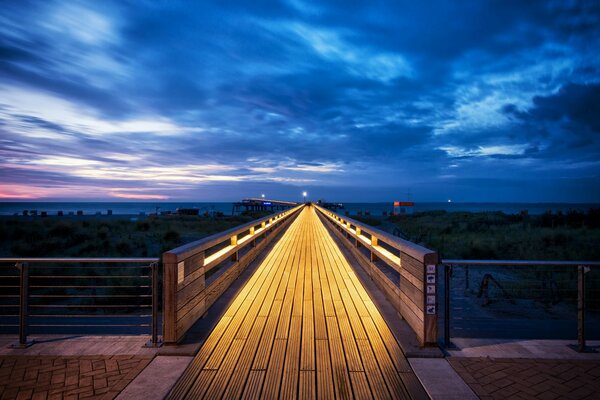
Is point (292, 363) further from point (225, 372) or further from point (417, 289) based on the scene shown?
point (417, 289)

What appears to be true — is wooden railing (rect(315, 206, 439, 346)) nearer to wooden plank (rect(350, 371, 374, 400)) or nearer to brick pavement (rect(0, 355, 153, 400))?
wooden plank (rect(350, 371, 374, 400))

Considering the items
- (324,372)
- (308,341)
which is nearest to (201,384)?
(324,372)

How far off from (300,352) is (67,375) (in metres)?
2.58

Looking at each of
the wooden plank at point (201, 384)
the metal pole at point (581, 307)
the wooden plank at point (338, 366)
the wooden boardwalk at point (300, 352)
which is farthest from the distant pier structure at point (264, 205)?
the wooden plank at point (201, 384)

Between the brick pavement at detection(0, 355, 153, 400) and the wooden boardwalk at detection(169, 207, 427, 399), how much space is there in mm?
658

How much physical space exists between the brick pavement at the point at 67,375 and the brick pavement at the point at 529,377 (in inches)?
144

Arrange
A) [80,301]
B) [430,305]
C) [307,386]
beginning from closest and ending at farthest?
[307,386] → [430,305] → [80,301]

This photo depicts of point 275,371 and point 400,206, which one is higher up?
point 400,206

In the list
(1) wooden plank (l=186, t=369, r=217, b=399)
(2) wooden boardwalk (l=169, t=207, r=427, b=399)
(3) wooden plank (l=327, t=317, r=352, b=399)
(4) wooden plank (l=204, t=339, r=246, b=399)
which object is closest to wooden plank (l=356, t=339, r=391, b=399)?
(2) wooden boardwalk (l=169, t=207, r=427, b=399)

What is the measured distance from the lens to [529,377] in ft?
11.8

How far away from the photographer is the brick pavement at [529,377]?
328 centimetres

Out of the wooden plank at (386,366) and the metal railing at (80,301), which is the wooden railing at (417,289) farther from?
the metal railing at (80,301)

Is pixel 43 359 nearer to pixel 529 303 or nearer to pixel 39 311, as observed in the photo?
pixel 39 311

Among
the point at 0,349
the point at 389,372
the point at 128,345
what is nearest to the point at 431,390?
the point at 389,372
